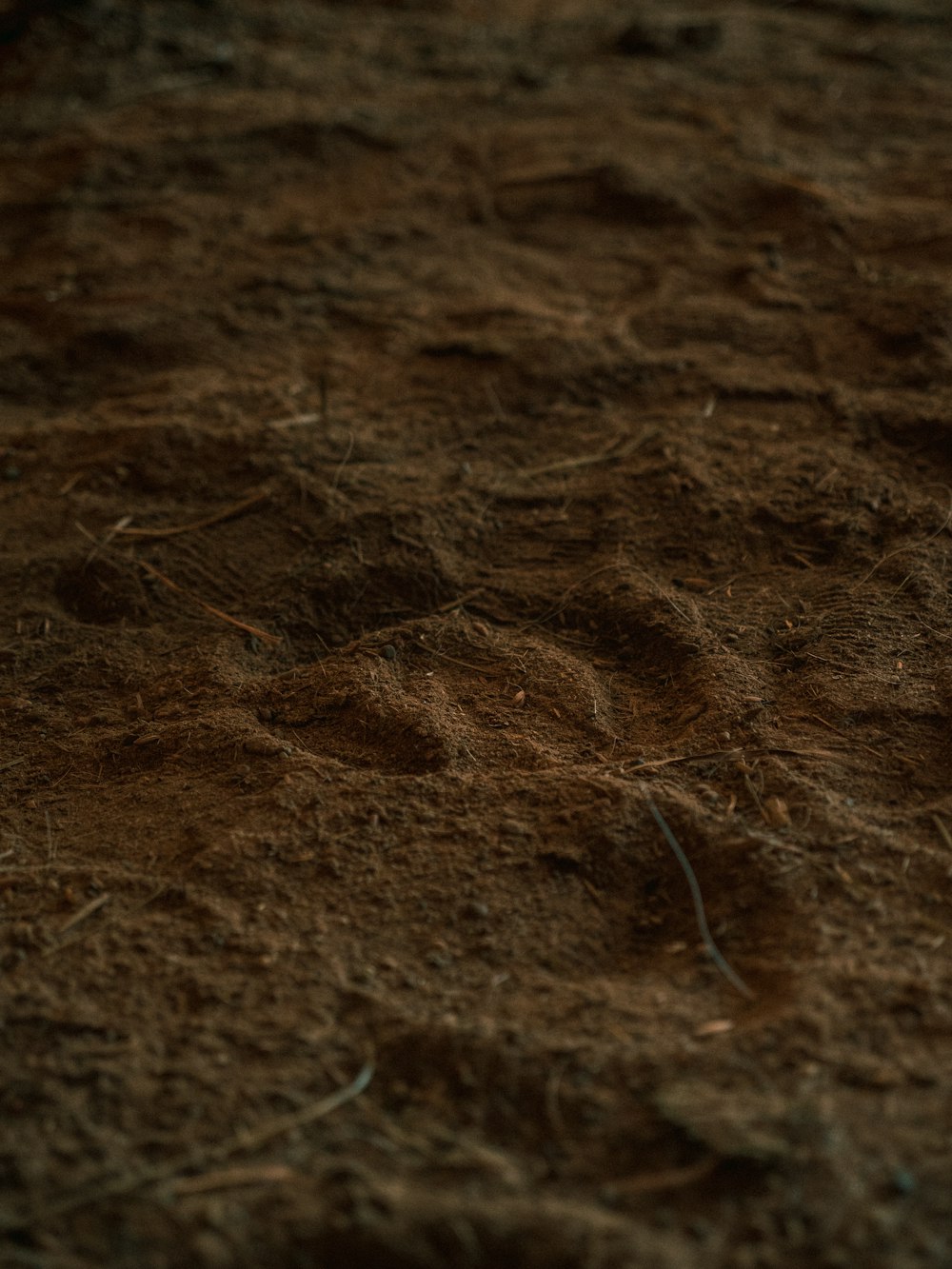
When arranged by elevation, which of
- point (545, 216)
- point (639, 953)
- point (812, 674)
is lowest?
point (639, 953)

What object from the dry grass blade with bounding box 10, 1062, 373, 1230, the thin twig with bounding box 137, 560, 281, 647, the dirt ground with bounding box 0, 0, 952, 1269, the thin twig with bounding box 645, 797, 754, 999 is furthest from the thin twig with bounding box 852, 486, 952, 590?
the dry grass blade with bounding box 10, 1062, 373, 1230

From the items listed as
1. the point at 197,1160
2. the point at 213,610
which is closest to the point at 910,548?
the point at 213,610

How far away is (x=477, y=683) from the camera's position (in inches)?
84.4

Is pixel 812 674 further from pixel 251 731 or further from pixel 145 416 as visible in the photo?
pixel 145 416

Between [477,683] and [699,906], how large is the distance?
63 centimetres

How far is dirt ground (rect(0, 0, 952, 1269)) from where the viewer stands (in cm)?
137

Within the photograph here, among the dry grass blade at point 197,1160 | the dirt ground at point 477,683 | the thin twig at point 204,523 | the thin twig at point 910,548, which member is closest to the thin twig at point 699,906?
the dirt ground at point 477,683

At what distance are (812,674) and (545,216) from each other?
6.88 ft

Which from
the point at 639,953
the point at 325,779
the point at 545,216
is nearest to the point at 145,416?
the point at 325,779

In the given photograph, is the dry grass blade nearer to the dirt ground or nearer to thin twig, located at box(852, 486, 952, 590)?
the dirt ground

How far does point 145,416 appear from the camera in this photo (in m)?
2.80

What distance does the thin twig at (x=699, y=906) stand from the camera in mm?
1580

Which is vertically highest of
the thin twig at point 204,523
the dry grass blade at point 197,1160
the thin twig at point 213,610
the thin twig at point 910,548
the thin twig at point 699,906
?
the thin twig at point 910,548

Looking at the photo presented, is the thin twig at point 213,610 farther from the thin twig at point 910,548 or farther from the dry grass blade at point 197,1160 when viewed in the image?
the thin twig at point 910,548
